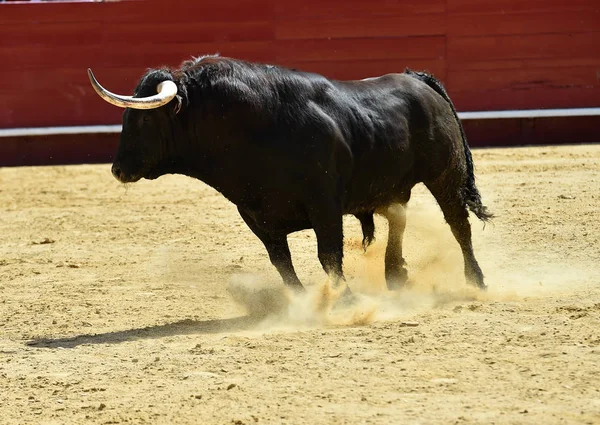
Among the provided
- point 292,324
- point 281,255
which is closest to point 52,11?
point 281,255

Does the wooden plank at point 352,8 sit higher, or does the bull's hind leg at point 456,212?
the wooden plank at point 352,8

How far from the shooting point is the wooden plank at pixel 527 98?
11.8m

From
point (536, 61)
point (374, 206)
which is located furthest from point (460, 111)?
point (374, 206)

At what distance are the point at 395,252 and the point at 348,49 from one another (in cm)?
634

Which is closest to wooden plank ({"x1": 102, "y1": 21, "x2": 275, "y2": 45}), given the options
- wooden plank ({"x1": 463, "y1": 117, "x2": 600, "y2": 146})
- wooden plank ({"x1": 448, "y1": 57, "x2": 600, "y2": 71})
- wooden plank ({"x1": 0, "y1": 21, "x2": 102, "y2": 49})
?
wooden plank ({"x1": 0, "y1": 21, "x2": 102, "y2": 49})

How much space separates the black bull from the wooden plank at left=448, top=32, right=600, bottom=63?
680cm

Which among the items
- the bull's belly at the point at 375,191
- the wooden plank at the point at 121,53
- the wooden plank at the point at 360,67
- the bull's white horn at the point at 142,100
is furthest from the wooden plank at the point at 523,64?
the bull's white horn at the point at 142,100

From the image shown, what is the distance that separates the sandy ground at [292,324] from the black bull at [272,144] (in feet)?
1.29

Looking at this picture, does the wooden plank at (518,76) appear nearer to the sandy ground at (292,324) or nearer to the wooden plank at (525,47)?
the wooden plank at (525,47)

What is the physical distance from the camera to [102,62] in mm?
11727

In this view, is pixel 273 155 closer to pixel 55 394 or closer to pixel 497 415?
pixel 55 394

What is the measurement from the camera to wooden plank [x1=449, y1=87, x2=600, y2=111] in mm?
11789

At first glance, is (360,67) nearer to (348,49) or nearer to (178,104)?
(348,49)

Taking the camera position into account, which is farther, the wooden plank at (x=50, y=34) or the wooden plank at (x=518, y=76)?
the wooden plank at (x=518, y=76)
